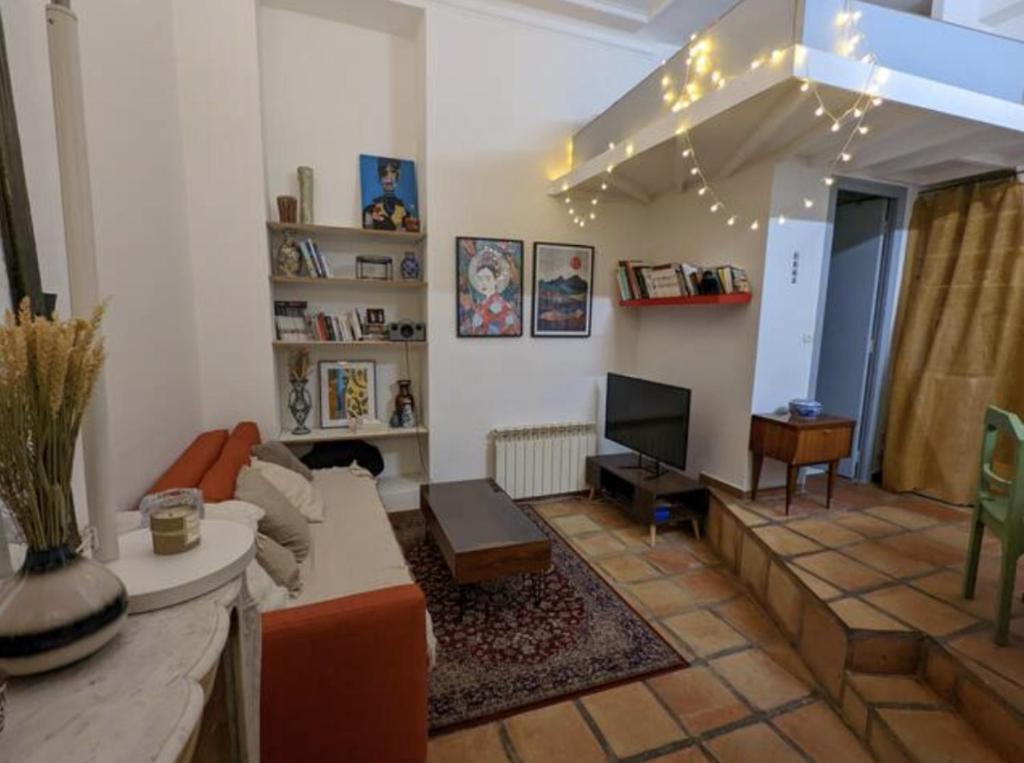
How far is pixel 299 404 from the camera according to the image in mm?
3348

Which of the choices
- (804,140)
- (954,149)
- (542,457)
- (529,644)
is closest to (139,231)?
(529,644)

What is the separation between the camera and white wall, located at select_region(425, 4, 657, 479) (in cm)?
335

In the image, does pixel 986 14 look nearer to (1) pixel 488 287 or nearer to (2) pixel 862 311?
(2) pixel 862 311

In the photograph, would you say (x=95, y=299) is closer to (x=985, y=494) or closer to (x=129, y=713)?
(x=129, y=713)

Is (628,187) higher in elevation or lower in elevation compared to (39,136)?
higher

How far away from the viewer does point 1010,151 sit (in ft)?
8.87

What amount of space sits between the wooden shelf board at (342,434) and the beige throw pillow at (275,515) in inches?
47.7

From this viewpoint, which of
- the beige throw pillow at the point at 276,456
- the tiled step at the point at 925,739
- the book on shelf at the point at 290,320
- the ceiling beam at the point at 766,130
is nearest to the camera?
the tiled step at the point at 925,739

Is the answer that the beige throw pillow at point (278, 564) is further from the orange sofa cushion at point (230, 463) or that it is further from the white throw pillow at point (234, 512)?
the orange sofa cushion at point (230, 463)

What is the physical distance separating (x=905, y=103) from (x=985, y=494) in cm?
165

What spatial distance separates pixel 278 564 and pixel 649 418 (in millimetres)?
2376

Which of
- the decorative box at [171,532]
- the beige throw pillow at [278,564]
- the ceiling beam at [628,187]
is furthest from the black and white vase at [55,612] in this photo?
the ceiling beam at [628,187]

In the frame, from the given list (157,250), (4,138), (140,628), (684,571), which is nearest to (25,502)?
(140,628)

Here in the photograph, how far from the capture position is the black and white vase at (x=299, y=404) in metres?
3.35
